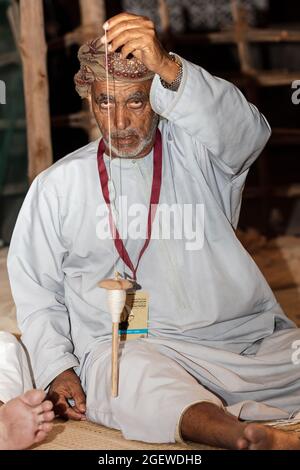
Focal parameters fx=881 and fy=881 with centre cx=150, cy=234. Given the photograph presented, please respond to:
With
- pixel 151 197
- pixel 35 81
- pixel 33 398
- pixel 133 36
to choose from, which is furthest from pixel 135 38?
pixel 35 81

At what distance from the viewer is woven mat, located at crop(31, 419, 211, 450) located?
8.43ft

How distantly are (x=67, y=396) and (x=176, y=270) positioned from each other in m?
0.55

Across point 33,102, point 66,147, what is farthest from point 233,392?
point 66,147

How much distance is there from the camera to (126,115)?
117 inches

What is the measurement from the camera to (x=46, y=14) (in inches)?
302

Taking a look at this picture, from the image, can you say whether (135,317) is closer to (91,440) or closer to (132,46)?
(91,440)

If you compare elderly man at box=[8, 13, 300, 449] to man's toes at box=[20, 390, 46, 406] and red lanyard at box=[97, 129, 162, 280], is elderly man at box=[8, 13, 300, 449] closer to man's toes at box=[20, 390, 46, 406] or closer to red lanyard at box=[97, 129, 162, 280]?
red lanyard at box=[97, 129, 162, 280]

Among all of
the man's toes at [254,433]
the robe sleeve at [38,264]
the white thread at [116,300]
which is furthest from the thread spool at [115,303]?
the man's toes at [254,433]

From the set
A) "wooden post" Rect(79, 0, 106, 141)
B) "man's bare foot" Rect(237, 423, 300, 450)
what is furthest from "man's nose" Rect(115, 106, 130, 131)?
"wooden post" Rect(79, 0, 106, 141)

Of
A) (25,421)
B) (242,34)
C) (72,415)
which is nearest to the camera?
(25,421)

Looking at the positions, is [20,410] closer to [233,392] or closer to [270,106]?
[233,392]

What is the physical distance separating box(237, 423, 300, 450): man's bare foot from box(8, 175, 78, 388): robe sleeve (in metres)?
0.90

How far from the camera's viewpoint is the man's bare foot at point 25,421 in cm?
249
